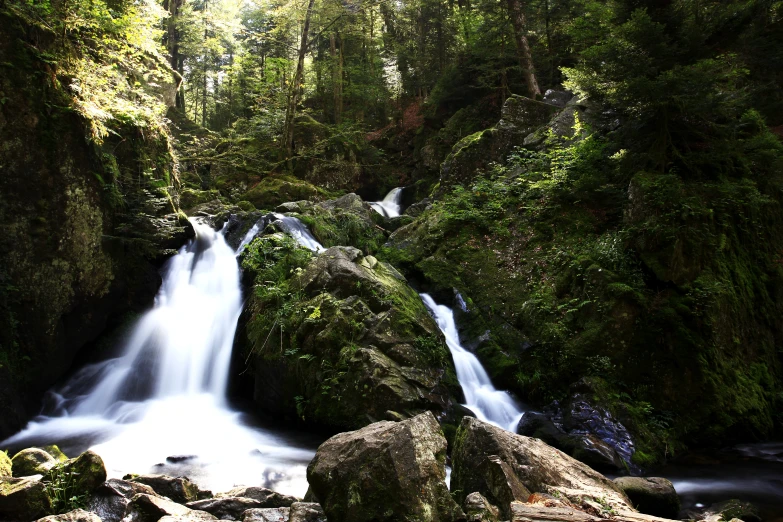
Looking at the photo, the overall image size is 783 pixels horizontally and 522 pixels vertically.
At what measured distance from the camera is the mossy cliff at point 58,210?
7488mm

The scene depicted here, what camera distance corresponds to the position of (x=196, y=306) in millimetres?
10688

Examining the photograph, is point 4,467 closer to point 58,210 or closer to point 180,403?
point 180,403

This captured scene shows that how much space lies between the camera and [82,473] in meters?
4.54

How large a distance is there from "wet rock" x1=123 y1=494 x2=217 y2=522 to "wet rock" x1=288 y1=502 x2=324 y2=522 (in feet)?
2.51

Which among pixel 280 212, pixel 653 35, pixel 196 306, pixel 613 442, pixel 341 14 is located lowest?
A: pixel 613 442

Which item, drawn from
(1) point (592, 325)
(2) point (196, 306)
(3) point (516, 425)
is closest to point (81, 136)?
(2) point (196, 306)

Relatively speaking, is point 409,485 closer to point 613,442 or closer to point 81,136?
point 613,442

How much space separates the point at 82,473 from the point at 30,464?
0.96m

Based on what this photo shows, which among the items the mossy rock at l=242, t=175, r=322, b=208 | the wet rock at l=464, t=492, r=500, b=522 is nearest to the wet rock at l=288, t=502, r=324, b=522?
the wet rock at l=464, t=492, r=500, b=522

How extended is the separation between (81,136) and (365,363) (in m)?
6.70

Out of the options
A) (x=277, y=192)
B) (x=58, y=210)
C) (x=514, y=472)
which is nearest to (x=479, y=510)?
(x=514, y=472)

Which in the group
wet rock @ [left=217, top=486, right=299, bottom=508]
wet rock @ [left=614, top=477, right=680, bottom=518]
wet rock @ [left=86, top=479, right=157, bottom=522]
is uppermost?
wet rock @ [left=86, top=479, right=157, bottom=522]

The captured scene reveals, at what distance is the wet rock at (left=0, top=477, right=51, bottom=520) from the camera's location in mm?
3979

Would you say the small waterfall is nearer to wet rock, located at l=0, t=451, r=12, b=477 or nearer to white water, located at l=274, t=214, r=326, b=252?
white water, located at l=274, t=214, r=326, b=252
